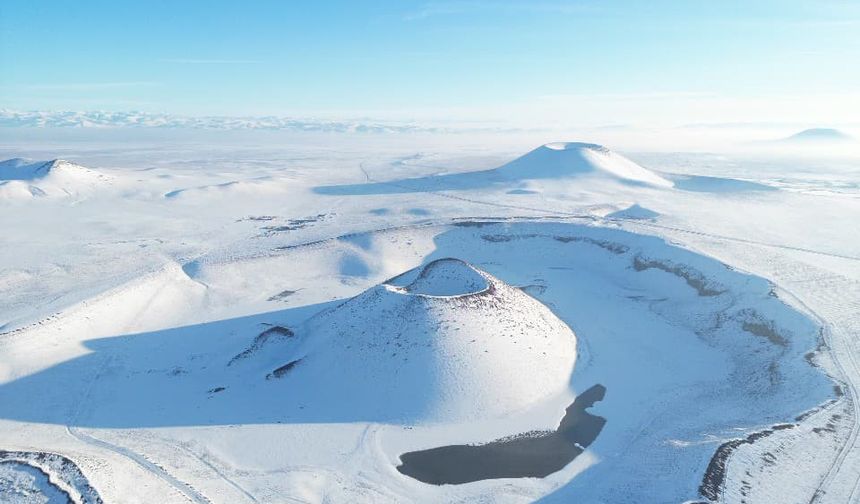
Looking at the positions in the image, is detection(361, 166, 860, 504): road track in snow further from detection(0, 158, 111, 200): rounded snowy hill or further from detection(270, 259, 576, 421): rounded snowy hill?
detection(0, 158, 111, 200): rounded snowy hill

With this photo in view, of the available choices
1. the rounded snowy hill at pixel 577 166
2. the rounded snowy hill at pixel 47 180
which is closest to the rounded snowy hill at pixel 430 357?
the rounded snowy hill at pixel 47 180

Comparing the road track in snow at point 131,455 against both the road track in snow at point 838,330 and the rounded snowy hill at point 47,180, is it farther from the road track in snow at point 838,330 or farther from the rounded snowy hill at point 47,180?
the rounded snowy hill at point 47,180

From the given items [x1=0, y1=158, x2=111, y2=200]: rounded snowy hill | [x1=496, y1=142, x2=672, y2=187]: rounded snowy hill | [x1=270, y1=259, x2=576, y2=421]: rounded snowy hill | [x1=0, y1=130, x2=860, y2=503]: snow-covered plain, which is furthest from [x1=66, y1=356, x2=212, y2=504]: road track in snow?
[x1=496, y1=142, x2=672, y2=187]: rounded snowy hill

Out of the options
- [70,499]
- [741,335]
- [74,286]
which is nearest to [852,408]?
[741,335]

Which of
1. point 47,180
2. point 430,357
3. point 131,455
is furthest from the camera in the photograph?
Result: point 47,180

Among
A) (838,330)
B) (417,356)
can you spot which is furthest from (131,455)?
(838,330)

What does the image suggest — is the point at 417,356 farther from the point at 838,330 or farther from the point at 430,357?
the point at 838,330

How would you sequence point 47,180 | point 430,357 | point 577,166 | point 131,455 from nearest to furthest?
point 131,455 < point 430,357 < point 47,180 < point 577,166
